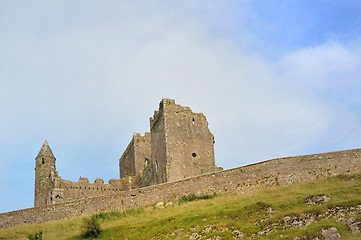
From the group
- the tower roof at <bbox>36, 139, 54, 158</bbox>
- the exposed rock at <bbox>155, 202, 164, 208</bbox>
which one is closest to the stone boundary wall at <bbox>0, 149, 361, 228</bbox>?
the exposed rock at <bbox>155, 202, 164, 208</bbox>

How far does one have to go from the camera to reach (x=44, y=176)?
49781mm

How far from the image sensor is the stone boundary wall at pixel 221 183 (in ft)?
114

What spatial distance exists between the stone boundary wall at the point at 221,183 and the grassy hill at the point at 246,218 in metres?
1.02

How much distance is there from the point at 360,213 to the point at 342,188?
493 centimetres

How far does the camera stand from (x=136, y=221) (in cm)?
3322

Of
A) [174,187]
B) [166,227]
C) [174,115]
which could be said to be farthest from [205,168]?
[166,227]

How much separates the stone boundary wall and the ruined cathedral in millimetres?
6775

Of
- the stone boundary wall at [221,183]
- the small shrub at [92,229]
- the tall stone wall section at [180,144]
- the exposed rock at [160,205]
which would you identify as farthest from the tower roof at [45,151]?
the small shrub at [92,229]

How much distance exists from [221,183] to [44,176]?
21.0 metres

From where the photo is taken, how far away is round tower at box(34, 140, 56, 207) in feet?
161

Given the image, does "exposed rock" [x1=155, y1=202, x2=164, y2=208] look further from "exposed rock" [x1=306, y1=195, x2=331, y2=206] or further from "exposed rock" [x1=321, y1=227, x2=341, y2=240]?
"exposed rock" [x1=321, y1=227, x2=341, y2=240]

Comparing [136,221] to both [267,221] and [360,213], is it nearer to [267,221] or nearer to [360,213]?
[267,221]

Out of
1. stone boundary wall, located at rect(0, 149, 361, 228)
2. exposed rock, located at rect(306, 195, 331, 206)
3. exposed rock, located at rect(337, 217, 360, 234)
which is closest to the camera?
exposed rock, located at rect(337, 217, 360, 234)

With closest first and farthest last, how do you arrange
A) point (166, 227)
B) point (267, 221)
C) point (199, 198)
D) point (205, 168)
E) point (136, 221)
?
point (267, 221)
point (166, 227)
point (136, 221)
point (199, 198)
point (205, 168)
